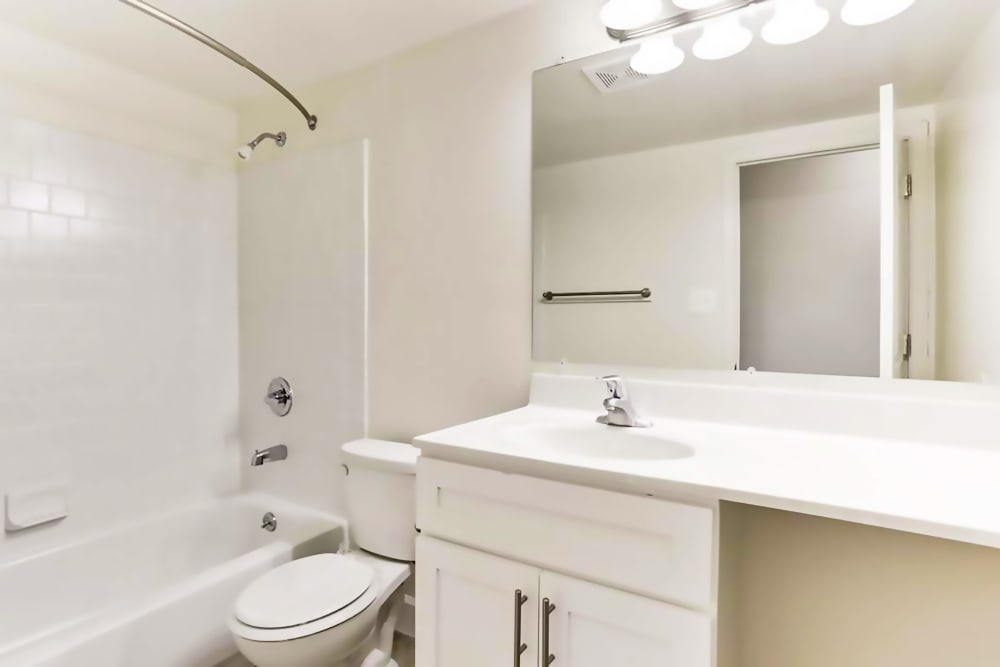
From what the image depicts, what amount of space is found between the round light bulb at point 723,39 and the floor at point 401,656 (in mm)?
2017

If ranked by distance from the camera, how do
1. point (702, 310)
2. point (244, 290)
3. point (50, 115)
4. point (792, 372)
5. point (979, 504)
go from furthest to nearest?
point (244, 290) → point (50, 115) → point (702, 310) → point (792, 372) → point (979, 504)

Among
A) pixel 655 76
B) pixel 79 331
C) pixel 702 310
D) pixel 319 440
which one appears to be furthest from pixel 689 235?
pixel 79 331

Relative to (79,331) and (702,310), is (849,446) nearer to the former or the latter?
(702,310)

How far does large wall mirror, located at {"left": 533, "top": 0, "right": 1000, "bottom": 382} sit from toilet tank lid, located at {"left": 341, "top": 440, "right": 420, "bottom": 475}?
55 cm

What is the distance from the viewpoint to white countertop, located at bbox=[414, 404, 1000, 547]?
0.73 meters

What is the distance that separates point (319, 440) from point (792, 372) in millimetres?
1671

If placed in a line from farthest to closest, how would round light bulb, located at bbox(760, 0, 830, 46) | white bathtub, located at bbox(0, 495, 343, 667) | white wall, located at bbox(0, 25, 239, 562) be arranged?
white wall, located at bbox(0, 25, 239, 562)
white bathtub, located at bbox(0, 495, 343, 667)
round light bulb, located at bbox(760, 0, 830, 46)

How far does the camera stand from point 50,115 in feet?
5.77

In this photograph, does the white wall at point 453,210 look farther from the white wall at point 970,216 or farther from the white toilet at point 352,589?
the white wall at point 970,216

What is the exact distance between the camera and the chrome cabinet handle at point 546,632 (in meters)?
0.95

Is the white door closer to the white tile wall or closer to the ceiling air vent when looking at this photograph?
the ceiling air vent

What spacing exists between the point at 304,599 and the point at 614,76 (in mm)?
1662

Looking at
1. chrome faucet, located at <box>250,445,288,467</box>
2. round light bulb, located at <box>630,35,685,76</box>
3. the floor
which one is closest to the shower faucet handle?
chrome faucet, located at <box>250,445,288,467</box>

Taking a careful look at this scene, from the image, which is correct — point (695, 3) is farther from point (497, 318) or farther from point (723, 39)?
point (497, 318)
